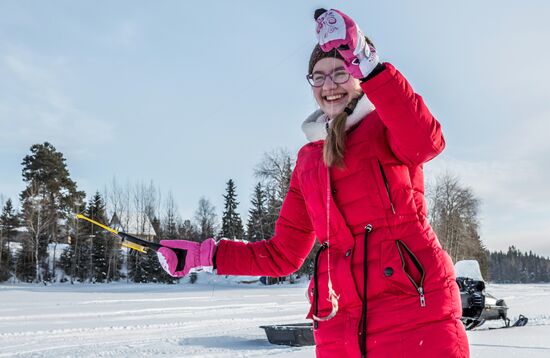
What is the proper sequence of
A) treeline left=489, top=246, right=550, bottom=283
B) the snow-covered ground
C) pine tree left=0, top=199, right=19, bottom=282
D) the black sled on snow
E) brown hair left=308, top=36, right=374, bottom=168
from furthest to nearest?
treeline left=489, top=246, right=550, bottom=283, pine tree left=0, top=199, right=19, bottom=282, the black sled on snow, the snow-covered ground, brown hair left=308, top=36, right=374, bottom=168

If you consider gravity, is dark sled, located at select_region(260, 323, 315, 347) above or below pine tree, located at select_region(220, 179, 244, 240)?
below

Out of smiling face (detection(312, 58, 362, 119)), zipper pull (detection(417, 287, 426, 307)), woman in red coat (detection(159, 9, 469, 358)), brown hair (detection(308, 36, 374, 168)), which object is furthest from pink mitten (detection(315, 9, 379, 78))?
zipper pull (detection(417, 287, 426, 307))

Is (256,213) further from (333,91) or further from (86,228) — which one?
(333,91)

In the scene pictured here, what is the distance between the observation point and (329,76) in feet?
7.06

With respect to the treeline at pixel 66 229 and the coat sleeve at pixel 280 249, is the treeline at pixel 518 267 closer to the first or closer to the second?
the treeline at pixel 66 229

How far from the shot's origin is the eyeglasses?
2.11 meters

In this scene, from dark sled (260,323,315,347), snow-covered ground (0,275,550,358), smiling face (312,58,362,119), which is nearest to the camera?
smiling face (312,58,362,119)

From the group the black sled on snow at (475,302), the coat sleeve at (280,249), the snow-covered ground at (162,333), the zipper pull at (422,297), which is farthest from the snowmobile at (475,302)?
the zipper pull at (422,297)

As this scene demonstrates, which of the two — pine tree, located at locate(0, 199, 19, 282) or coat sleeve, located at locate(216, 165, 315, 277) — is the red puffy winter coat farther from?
pine tree, located at locate(0, 199, 19, 282)

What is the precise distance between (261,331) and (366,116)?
949 cm

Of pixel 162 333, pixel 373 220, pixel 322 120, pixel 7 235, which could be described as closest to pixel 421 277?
pixel 373 220

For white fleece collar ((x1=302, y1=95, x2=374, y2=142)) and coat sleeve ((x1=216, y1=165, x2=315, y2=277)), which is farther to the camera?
coat sleeve ((x1=216, y1=165, x2=315, y2=277))

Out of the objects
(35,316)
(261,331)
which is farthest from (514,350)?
(35,316)

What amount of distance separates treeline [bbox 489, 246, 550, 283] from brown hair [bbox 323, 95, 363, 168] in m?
101
